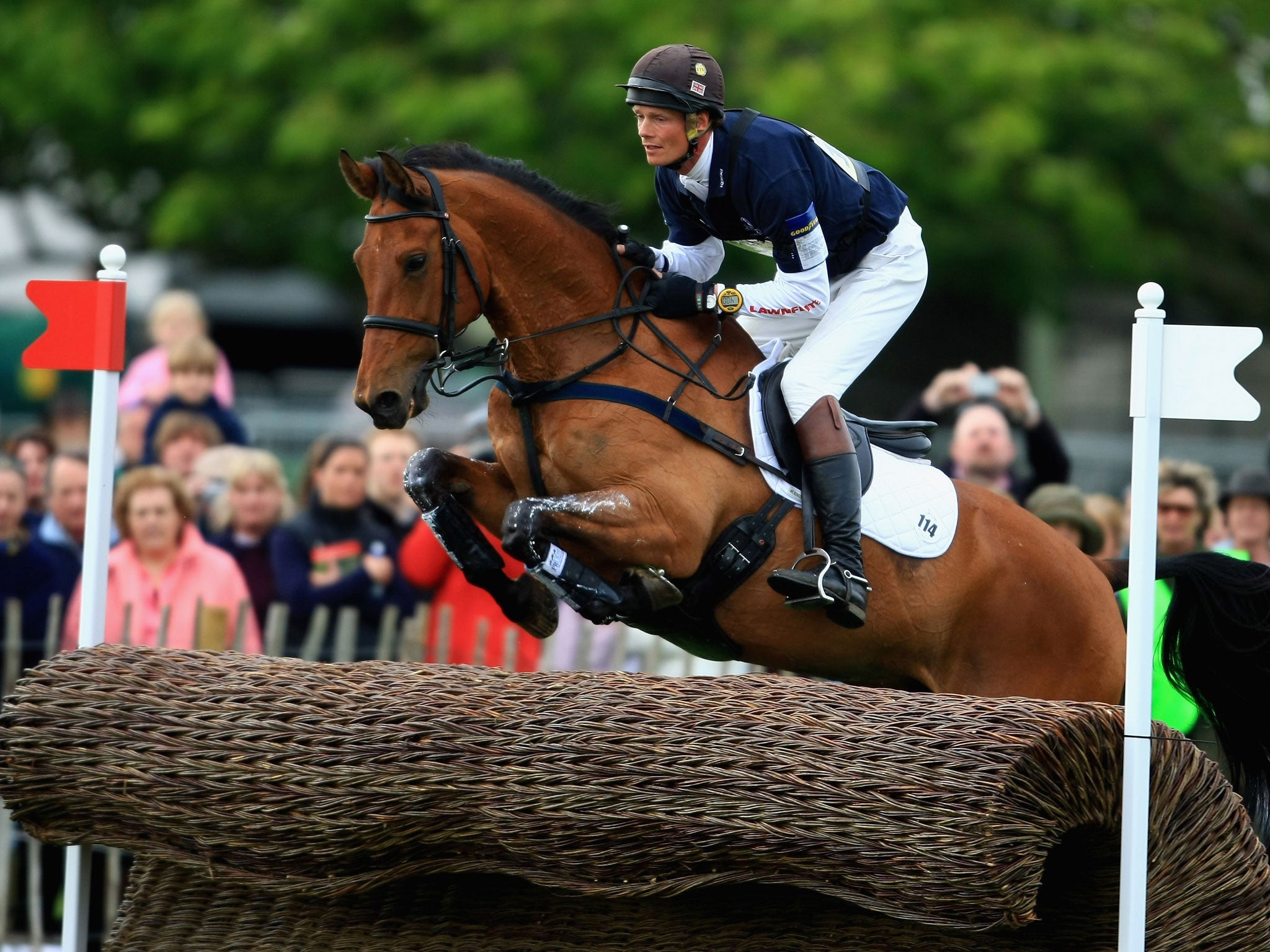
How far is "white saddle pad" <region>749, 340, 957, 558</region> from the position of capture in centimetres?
Answer: 469

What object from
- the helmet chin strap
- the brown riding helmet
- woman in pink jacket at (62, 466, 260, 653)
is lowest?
woman in pink jacket at (62, 466, 260, 653)

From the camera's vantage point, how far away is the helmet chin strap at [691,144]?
446 cm

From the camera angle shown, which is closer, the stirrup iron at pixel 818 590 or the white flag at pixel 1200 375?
the white flag at pixel 1200 375

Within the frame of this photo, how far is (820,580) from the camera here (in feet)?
14.5

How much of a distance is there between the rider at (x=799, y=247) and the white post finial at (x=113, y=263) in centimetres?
142

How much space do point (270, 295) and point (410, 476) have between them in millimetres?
17212

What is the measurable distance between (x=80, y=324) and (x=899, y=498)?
93.7 inches

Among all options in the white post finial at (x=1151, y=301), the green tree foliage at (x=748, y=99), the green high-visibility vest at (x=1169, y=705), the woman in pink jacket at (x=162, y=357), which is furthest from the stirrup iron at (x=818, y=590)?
the green tree foliage at (x=748, y=99)

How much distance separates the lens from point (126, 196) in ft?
59.6

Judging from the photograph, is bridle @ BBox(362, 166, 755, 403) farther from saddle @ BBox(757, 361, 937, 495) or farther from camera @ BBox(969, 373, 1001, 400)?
camera @ BBox(969, 373, 1001, 400)

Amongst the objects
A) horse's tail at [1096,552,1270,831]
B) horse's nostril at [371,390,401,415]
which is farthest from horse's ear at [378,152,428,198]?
horse's tail at [1096,552,1270,831]

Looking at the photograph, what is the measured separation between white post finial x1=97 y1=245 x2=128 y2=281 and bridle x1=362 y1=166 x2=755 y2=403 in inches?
26.2

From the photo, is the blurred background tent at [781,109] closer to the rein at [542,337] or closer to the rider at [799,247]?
the rider at [799,247]

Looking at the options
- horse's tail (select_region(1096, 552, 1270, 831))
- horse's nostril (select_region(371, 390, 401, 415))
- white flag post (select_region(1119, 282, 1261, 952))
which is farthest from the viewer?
horse's tail (select_region(1096, 552, 1270, 831))
